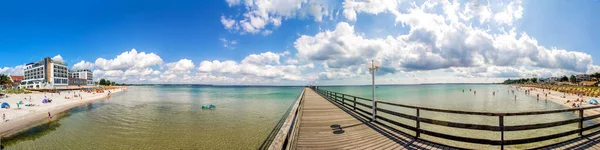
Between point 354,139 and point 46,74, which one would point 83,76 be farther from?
point 354,139

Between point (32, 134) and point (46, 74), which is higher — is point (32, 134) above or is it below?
below

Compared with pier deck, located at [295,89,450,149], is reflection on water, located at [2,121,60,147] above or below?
below

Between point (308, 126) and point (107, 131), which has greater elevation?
point (308, 126)

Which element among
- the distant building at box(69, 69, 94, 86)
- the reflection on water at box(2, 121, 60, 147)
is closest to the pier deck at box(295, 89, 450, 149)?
the reflection on water at box(2, 121, 60, 147)

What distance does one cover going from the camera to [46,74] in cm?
8994

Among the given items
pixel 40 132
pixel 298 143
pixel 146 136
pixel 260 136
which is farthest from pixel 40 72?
pixel 298 143

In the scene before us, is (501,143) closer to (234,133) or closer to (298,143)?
(298,143)

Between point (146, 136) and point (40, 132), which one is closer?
point (146, 136)

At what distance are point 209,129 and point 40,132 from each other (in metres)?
12.5

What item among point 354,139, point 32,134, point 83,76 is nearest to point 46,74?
point 83,76

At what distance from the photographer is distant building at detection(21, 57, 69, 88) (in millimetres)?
89250

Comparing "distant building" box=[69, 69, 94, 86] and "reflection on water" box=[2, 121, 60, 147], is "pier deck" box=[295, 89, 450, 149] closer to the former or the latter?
"reflection on water" box=[2, 121, 60, 147]

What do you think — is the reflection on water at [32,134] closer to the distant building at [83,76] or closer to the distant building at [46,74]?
the distant building at [46,74]

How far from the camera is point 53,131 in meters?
16.5
